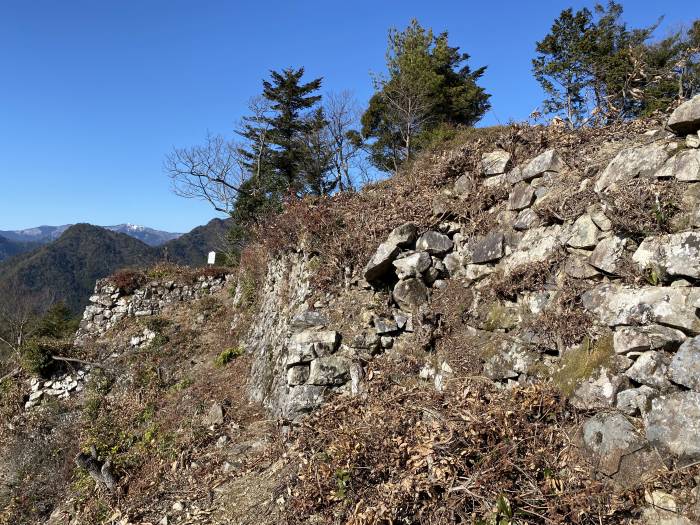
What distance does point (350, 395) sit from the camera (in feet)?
21.5

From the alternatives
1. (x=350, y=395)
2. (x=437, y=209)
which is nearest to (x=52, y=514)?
(x=350, y=395)

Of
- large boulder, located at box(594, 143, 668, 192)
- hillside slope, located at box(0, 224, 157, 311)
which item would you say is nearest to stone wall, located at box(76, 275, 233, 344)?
large boulder, located at box(594, 143, 668, 192)

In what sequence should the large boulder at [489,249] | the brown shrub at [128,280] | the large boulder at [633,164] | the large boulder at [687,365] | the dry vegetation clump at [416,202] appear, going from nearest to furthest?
the large boulder at [687,365], the large boulder at [633,164], the large boulder at [489,249], the dry vegetation clump at [416,202], the brown shrub at [128,280]

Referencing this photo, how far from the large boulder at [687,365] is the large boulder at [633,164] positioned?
2312 millimetres

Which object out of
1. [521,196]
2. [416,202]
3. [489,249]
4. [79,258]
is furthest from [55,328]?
[79,258]

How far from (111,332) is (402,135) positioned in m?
15.0

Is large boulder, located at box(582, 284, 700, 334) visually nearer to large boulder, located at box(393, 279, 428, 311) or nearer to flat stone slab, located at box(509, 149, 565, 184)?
Result: flat stone slab, located at box(509, 149, 565, 184)

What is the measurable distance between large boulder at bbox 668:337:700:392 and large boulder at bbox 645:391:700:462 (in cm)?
10

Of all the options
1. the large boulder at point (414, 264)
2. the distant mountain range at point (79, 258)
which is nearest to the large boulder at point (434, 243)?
the large boulder at point (414, 264)

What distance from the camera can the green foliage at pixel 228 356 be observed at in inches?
437

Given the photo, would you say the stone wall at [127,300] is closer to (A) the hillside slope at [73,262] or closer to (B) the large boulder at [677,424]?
(B) the large boulder at [677,424]

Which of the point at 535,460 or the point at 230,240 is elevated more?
the point at 230,240

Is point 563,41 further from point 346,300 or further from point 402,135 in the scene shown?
point 346,300

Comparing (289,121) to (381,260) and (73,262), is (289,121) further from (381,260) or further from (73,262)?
(73,262)
